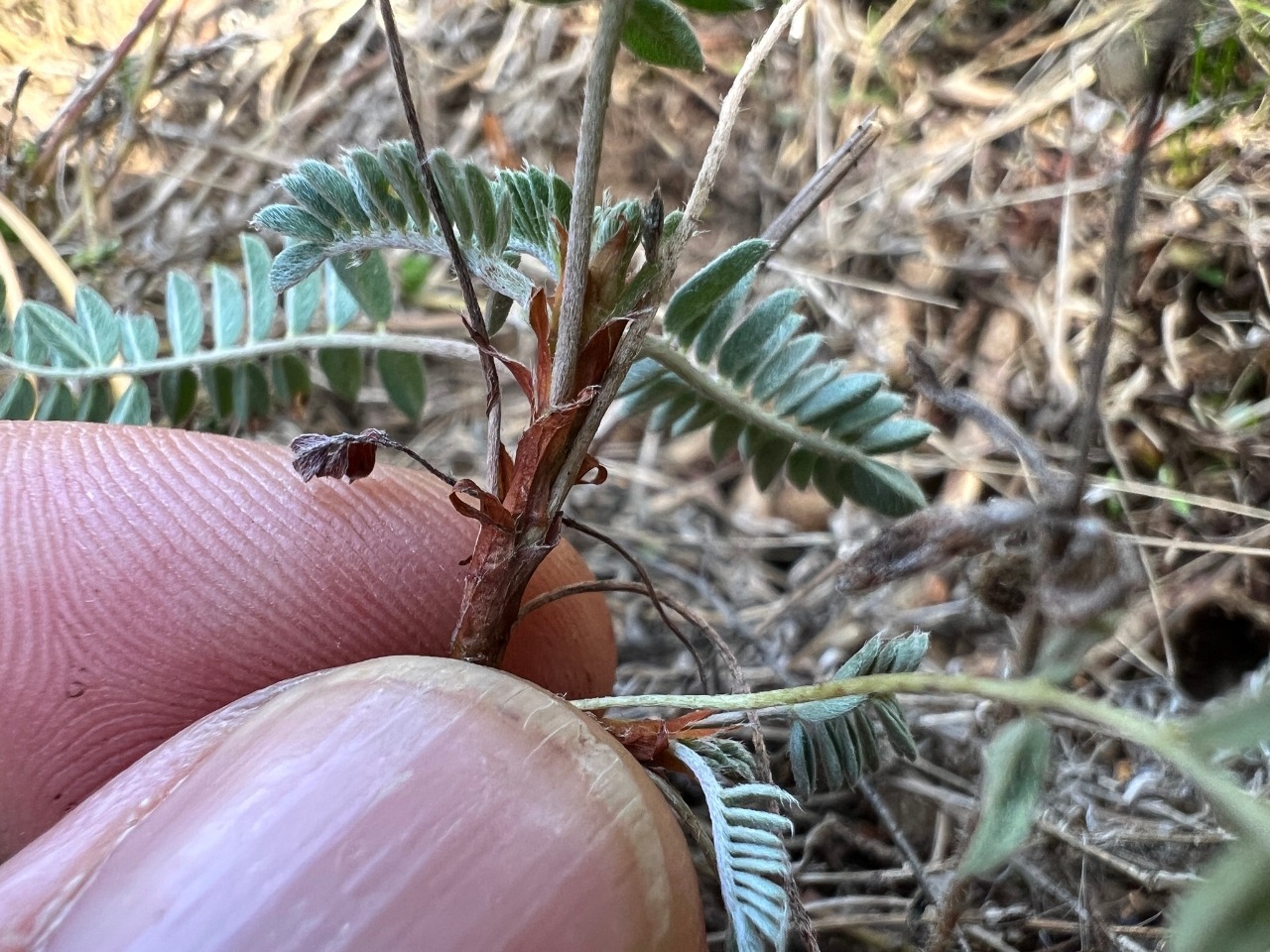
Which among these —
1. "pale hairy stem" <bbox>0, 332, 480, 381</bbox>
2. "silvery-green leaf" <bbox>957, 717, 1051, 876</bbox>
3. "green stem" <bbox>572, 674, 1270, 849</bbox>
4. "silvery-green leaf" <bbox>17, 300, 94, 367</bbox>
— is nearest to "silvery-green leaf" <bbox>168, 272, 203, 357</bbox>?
"pale hairy stem" <bbox>0, 332, 480, 381</bbox>

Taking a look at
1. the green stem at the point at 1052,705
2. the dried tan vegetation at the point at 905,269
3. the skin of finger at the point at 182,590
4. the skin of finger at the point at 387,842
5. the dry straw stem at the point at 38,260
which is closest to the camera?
the green stem at the point at 1052,705

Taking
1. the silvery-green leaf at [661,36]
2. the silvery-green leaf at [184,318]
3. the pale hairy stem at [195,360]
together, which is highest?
the silvery-green leaf at [661,36]

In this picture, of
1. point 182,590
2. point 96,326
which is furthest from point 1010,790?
point 96,326

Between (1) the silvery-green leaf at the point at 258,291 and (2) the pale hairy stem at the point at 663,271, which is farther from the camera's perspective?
(1) the silvery-green leaf at the point at 258,291

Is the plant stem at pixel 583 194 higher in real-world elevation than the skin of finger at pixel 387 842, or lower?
higher

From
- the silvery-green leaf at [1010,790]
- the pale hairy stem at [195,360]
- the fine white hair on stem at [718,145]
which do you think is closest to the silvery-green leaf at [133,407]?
the pale hairy stem at [195,360]

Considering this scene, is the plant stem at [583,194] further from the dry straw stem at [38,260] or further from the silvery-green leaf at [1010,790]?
the dry straw stem at [38,260]
